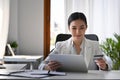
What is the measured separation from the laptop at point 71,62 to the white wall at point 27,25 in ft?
8.08

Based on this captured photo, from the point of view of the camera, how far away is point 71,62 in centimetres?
182

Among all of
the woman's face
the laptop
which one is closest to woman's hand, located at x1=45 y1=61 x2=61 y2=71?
the laptop

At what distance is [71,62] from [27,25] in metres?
2.59

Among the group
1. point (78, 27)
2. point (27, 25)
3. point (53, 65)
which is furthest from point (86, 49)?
point (27, 25)

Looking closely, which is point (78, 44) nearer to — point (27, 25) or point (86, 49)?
point (86, 49)

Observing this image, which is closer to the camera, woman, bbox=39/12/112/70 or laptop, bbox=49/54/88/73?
laptop, bbox=49/54/88/73

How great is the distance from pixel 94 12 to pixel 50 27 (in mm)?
822

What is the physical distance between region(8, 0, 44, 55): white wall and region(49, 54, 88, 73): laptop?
2.46 m

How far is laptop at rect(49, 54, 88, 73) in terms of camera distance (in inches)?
70.8

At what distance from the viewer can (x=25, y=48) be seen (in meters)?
4.30

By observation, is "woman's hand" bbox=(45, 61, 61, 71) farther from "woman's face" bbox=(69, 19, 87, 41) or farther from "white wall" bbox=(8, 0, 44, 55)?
"white wall" bbox=(8, 0, 44, 55)

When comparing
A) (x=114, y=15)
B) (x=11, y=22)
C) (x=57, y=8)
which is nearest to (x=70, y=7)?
(x=57, y=8)

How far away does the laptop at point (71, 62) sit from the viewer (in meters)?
1.80

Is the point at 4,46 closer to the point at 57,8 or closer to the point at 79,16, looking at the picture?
the point at 57,8
